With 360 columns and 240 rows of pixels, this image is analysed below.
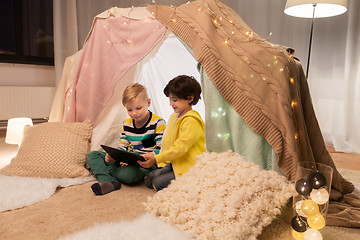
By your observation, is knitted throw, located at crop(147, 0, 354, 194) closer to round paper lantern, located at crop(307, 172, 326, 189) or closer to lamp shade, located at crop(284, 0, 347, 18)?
round paper lantern, located at crop(307, 172, 326, 189)

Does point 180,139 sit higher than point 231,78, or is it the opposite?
point 231,78

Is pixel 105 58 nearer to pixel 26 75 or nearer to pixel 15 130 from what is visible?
pixel 15 130

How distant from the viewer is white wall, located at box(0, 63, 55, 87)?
297 centimetres

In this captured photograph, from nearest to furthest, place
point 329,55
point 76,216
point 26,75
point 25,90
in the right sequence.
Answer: point 76,216 → point 329,55 → point 25,90 → point 26,75

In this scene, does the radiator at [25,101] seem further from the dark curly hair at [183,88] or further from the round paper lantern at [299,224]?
the round paper lantern at [299,224]

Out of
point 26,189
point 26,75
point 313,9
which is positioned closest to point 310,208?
point 26,189

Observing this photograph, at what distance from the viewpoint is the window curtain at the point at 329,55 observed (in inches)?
93.7

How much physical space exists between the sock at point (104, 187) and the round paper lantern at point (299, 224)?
2.59 ft

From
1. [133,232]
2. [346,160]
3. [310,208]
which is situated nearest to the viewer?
[310,208]

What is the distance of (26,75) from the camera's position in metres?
3.11

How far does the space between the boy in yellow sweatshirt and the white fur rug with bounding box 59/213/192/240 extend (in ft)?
1.02

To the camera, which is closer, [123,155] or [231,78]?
[231,78]

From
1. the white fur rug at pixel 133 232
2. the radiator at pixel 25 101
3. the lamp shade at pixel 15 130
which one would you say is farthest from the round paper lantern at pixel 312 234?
the radiator at pixel 25 101

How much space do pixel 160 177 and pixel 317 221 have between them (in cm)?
68
